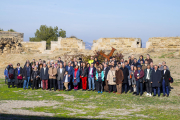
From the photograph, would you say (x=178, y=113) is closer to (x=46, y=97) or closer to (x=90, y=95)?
(x=90, y=95)

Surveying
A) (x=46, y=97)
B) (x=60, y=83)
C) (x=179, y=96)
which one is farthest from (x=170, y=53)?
(x=46, y=97)

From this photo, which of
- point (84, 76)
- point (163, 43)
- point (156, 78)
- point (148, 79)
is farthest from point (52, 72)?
point (163, 43)

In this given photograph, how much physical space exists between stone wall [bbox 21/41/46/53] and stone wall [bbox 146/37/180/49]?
16557 millimetres

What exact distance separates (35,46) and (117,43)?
14.4m

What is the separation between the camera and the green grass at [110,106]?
26.8 feet

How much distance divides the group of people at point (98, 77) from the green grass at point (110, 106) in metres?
0.85

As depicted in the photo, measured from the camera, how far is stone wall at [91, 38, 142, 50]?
28.2 m

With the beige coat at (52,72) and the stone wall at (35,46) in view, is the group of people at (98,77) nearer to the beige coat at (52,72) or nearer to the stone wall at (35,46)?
the beige coat at (52,72)

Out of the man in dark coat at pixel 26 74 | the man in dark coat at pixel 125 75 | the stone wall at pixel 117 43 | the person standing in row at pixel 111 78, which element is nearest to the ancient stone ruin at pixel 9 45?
the stone wall at pixel 117 43

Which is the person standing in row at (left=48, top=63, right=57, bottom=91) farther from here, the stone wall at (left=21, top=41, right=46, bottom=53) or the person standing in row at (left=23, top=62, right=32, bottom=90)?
the stone wall at (left=21, top=41, right=46, bottom=53)

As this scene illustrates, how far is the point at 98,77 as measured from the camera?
1341 centimetres

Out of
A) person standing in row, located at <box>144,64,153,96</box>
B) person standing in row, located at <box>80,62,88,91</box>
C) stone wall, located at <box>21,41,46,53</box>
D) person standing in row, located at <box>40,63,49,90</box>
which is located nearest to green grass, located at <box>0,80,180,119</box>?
person standing in row, located at <box>144,64,153,96</box>

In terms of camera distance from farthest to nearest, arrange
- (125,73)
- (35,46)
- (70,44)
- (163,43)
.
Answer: (35,46) < (70,44) < (163,43) < (125,73)

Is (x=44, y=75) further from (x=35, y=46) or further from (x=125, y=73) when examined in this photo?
(x=35, y=46)
